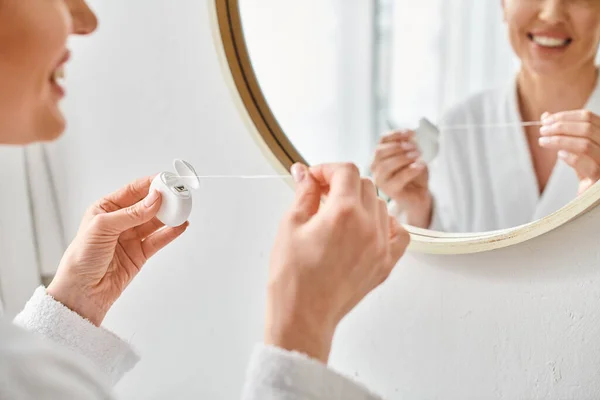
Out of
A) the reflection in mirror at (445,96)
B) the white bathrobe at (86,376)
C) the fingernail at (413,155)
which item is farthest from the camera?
the fingernail at (413,155)

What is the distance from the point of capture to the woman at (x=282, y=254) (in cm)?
54

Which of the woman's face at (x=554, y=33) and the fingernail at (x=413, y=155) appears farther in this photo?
the fingernail at (x=413, y=155)

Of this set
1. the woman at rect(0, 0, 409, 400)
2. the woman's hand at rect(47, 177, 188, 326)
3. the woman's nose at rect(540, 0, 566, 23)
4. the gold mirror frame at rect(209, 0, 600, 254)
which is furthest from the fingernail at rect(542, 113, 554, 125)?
the woman's hand at rect(47, 177, 188, 326)

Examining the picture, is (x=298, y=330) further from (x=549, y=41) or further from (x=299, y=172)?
(x=549, y=41)

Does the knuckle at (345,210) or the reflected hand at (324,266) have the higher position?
the knuckle at (345,210)

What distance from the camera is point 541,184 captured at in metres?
0.77

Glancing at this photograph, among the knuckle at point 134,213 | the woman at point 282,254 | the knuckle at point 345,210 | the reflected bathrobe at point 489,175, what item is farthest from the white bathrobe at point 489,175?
the knuckle at point 134,213

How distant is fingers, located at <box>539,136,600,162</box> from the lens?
0.72m

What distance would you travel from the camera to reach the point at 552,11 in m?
0.72

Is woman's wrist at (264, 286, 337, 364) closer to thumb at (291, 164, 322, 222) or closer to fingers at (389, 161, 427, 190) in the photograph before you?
thumb at (291, 164, 322, 222)

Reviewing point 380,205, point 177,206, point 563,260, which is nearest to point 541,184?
point 563,260

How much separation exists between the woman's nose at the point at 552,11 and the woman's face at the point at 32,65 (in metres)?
0.49

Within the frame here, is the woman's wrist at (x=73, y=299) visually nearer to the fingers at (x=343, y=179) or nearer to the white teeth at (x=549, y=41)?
the fingers at (x=343, y=179)

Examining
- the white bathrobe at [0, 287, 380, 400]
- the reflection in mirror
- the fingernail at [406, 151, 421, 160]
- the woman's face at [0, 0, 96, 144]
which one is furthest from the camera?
the fingernail at [406, 151, 421, 160]
